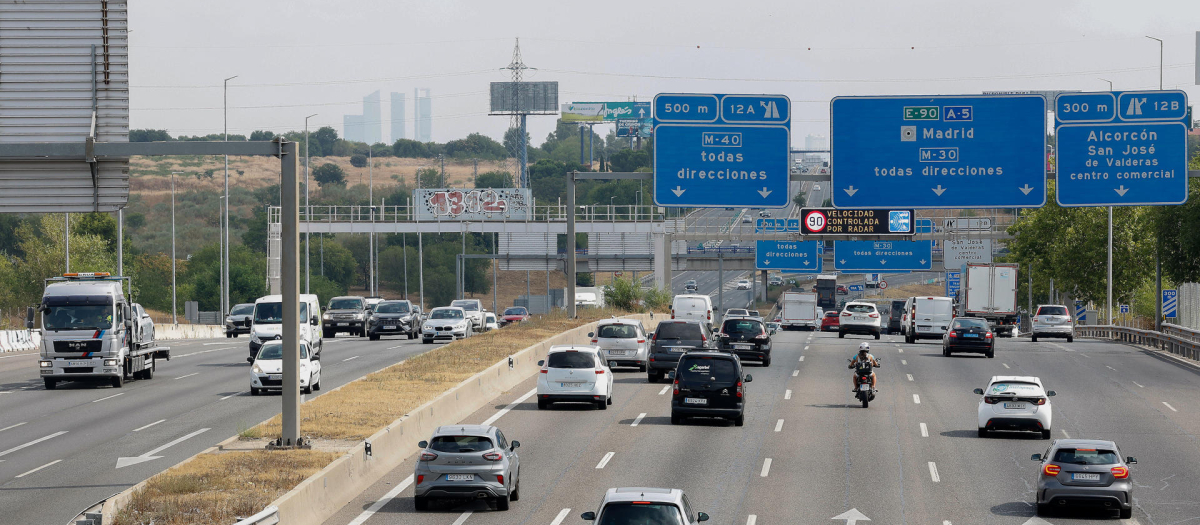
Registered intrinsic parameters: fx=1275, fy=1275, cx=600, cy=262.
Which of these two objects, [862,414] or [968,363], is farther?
[968,363]

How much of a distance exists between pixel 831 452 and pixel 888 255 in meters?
58.7

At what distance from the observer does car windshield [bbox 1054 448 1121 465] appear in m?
20.8

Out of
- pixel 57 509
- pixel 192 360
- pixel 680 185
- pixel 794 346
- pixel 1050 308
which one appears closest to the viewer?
pixel 57 509

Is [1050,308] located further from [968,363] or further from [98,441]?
[98,441]

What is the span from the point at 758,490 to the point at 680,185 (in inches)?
867

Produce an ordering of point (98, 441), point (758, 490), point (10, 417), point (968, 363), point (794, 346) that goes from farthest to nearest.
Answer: point (794, 346) < point (968, 363) < point (10, 417) < point (98, 441) < point (758, 490)

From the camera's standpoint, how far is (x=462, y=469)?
2056 centimetres

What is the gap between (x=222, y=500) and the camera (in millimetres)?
18172

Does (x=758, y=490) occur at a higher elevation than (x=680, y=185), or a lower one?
lower

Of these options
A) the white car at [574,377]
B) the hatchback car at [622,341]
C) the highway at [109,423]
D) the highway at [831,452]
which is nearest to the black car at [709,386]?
the highway at [831,452]

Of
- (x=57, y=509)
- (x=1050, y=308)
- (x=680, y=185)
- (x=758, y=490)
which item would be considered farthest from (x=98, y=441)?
(x=1050, y=308)

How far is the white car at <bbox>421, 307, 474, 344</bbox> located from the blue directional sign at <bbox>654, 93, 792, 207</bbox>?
19793mm

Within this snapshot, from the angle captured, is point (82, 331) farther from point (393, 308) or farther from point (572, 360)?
point (393, 308)

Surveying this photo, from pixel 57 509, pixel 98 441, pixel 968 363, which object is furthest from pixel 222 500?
pixel 968 363
